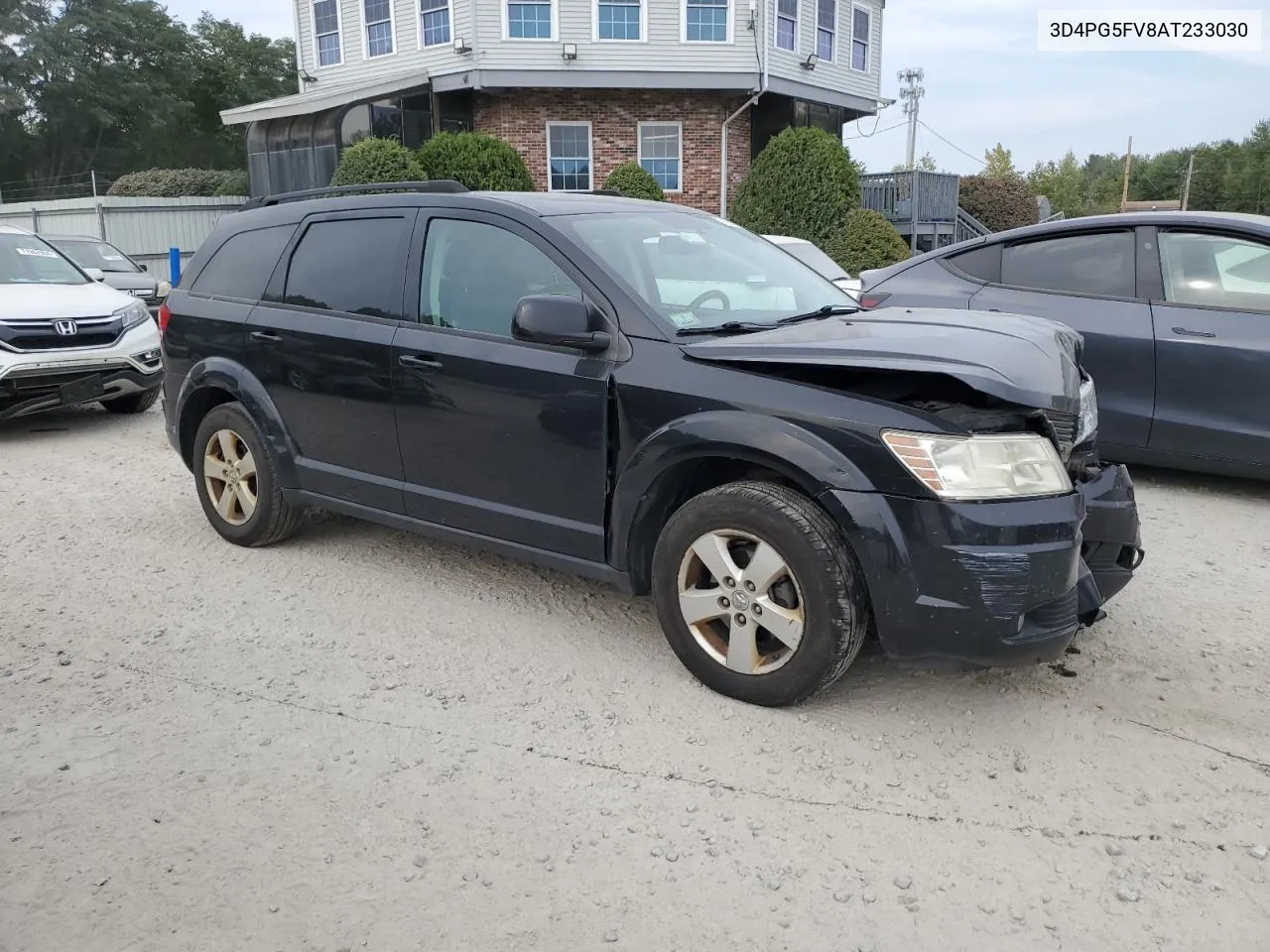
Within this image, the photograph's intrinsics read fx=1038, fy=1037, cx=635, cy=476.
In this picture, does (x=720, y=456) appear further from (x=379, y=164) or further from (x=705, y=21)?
(x=705, y=21)

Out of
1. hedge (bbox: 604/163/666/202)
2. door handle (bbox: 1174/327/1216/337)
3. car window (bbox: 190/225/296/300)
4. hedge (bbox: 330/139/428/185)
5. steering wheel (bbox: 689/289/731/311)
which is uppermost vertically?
hedge (bbox: 330/139/428/185)

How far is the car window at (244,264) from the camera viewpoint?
509 cm

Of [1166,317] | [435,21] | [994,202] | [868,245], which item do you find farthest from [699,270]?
[994,202]

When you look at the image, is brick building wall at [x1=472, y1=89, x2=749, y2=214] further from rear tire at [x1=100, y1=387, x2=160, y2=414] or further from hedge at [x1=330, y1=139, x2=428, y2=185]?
rear tire at [x1=100, y1=387, x2=160, y2=414]

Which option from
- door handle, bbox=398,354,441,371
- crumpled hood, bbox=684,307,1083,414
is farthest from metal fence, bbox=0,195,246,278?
crumpled hood, bbox=684,307,1083,414

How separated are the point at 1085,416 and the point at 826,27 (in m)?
24.1

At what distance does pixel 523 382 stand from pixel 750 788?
172 centimetres

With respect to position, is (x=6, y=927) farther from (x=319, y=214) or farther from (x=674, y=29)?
(x=674, y=29)

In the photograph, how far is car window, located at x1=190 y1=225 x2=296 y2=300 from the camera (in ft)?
16.7

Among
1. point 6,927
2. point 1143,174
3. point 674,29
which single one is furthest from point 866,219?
point 1143,174

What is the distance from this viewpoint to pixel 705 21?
22.8m

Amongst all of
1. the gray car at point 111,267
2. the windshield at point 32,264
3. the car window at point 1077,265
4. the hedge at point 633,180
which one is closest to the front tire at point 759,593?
the car window at point 1077,265

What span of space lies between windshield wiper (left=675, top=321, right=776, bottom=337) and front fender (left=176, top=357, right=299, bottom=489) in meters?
2.16

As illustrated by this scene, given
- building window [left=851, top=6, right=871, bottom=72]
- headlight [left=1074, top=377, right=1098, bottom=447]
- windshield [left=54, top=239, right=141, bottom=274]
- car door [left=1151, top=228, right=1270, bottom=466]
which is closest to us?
headlight [left=1074, top=377, right=1098, bottom=447]
